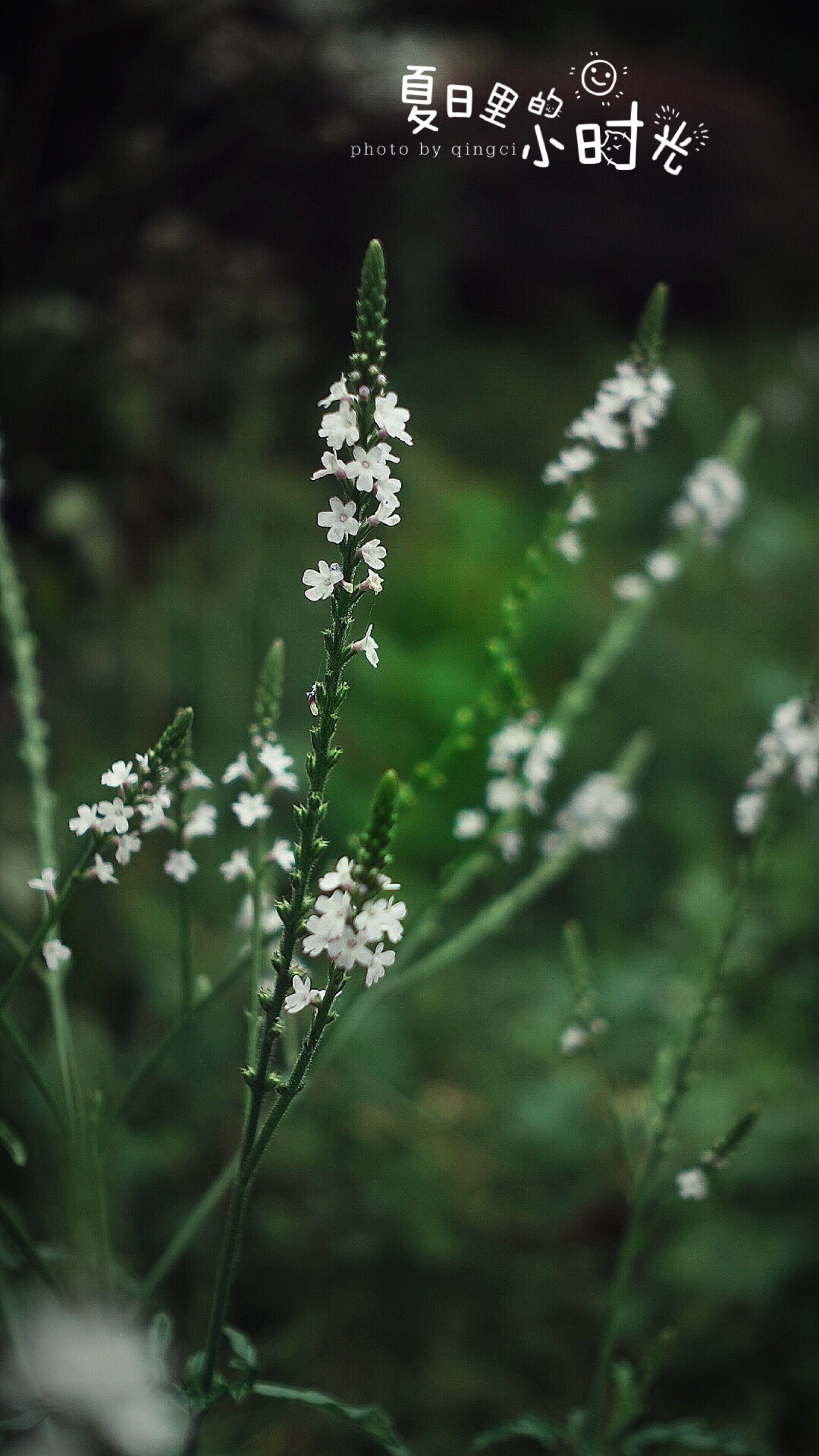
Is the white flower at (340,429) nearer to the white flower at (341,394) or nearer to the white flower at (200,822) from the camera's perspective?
the white flower at (341,394)

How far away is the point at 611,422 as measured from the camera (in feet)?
3.67

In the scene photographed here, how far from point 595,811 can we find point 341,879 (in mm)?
750

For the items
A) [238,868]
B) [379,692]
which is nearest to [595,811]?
[238,868]

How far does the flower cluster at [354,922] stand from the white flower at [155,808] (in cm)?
21

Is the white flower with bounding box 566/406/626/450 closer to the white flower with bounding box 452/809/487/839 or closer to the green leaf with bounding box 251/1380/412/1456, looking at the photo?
the white flower with bounding box 452/809/487/839

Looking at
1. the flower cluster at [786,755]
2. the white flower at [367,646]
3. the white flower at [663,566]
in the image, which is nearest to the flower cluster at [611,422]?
the white flower at [663,566]

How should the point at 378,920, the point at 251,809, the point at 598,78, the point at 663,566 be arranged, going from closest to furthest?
the point at 378,920 < the point at 251,809 < the point at 663,566 < the point at 598,78

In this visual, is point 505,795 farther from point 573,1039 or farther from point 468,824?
point 573,1039

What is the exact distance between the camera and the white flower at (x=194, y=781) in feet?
2.89

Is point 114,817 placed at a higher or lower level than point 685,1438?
higher

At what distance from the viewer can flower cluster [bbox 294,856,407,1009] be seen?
2.31ft

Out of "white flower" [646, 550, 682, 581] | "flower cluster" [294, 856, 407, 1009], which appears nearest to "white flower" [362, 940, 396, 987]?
"flower cluster" [294, 856, 407, 1009]

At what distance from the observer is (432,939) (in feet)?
7.83

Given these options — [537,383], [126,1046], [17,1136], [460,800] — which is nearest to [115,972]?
[126,1046]
